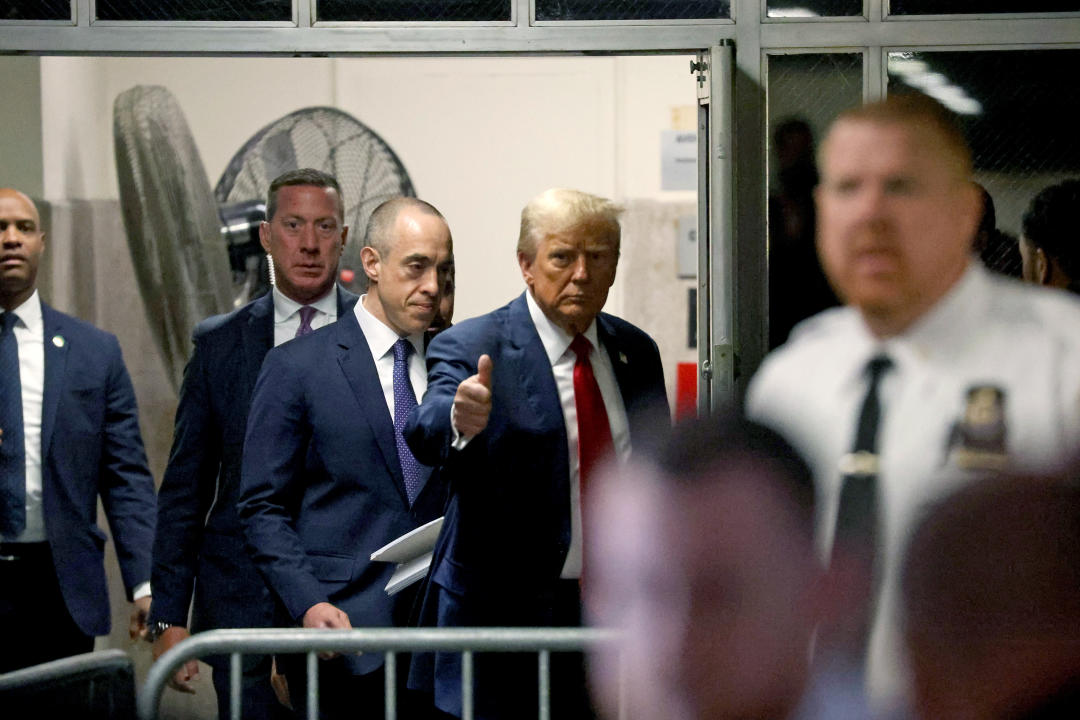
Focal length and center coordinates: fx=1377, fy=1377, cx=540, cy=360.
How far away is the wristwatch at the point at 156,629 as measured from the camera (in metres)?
3.95

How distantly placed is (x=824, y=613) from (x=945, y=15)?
2.42 m

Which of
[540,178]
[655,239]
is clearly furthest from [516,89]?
[655,239]

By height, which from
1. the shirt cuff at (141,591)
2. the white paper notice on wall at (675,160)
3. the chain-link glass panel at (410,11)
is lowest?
the shirt cuff at (141,591)

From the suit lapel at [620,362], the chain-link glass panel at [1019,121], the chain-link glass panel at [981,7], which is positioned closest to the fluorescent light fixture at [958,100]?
the chain-link glass panel at [1019,121]

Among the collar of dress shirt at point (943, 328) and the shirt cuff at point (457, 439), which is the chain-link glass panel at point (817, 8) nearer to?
the shirt cuff at point (457, 439)

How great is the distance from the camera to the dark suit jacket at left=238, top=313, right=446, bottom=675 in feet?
11.3

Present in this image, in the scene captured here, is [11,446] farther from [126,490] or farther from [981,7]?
[981,7]

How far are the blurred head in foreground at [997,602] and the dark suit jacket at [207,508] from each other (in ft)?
8.23

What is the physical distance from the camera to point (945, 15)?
3.70 m

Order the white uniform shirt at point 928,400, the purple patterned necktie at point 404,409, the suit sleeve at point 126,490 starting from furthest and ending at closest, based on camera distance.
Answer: the suit sleeve at point 126,490, the purple patterned necktie at point 404,409, the white uniform shirt at point 928,400

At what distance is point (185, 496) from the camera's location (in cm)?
392

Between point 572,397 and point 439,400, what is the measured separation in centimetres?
34

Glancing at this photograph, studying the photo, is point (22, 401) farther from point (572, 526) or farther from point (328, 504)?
point (572, 526)

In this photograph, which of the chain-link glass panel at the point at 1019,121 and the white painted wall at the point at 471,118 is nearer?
the chain-link glass panel at the point at 1019,121
